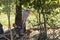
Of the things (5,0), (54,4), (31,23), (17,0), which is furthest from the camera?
(31,23)

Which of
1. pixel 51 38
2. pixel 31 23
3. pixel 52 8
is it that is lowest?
pixel 51 38

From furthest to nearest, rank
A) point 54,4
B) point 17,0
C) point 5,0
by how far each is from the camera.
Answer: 1. point 54,4
2. point 17,0
3. point 5,0

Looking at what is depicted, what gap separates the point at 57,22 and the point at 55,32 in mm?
392

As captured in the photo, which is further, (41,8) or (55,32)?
(55,32)

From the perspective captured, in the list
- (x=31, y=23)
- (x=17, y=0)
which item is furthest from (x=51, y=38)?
(x=17, y=0)

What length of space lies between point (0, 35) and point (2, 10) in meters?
1.48

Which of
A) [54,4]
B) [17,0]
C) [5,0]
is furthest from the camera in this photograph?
[54,4]

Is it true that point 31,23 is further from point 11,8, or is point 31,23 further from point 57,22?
point 11,8

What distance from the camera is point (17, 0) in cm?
501

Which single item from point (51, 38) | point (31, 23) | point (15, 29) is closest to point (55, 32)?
point (51, 38)

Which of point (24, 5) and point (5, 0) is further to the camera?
point (24, 5)

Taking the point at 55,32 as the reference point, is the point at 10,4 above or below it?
above

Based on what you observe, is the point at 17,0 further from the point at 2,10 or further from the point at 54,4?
the point at 54,4

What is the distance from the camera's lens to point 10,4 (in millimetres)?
4730
